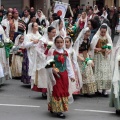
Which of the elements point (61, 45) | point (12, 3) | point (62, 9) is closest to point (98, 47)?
point (61, 45)

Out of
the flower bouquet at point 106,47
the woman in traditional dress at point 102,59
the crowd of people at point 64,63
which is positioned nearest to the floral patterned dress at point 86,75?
the crowd of people at point 64,63

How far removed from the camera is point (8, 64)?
42.2 ft

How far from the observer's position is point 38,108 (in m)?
9.59

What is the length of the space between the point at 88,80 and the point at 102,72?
15.0 inches

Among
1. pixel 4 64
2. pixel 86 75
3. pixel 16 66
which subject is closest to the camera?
pixel 86 75

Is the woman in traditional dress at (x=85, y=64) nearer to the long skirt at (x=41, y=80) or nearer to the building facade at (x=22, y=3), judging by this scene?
the long skirt at (x=41, y=80)

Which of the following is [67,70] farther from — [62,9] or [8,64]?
[62,9]

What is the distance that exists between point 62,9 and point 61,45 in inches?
335

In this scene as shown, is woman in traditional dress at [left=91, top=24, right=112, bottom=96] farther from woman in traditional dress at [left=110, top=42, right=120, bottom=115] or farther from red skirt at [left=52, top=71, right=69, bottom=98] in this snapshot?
red skirt at [left=52, top=71, right=69, bottom=98]

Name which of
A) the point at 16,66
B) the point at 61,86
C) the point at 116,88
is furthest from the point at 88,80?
the point at 16,66

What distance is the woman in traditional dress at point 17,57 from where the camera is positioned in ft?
44.0

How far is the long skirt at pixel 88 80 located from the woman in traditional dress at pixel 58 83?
1956mm

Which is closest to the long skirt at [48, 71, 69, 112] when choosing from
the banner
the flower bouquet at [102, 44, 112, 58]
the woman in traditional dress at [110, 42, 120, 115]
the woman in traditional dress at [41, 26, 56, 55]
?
→ the woman in traditional dress at [110, 42, 120, 115]

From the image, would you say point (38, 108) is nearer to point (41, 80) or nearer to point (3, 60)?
point (41, 80)
